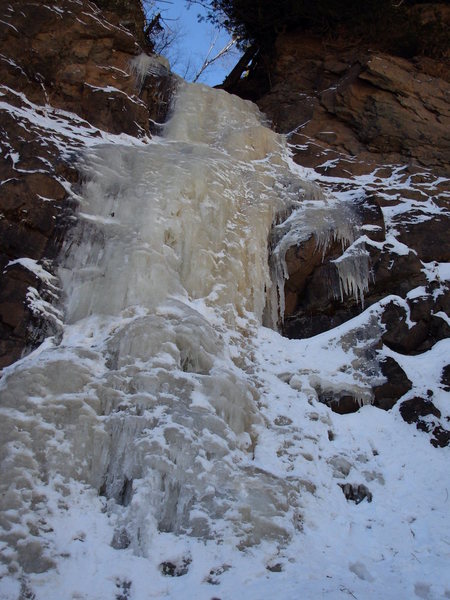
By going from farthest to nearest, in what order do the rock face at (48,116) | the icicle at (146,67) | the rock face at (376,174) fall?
the icicle at (146,67), the rock face at (376,174), the rock face at (48,116)

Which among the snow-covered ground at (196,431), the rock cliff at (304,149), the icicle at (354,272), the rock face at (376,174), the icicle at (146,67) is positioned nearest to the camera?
the snow-covered ground at (196,431)

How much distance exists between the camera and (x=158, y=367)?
7.07m

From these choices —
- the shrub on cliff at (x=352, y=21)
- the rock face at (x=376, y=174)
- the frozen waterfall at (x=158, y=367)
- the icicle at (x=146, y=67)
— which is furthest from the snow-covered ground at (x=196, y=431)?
the shrub on cliff at (x=352, y=21)

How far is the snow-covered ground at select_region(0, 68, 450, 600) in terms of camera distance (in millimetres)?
5492

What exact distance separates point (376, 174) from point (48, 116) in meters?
6.56

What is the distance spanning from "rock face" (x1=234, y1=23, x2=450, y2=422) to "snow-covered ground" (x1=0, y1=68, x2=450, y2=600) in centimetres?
24

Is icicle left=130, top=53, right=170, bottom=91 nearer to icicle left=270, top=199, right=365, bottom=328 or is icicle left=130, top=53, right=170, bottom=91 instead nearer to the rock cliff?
the rock cliff

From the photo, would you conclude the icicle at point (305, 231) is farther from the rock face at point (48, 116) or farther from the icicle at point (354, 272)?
the rock face at point (48, 116)

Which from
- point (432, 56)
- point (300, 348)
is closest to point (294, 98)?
point (432, 56)

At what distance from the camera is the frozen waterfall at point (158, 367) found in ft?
19.3

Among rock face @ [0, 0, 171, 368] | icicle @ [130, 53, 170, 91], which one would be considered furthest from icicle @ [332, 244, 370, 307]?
icicle @ [130, 53, 170, 91]

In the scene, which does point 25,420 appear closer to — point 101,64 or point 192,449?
point 192,449

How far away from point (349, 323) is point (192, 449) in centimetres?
422

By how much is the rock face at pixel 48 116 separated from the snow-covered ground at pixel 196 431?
32 cm
